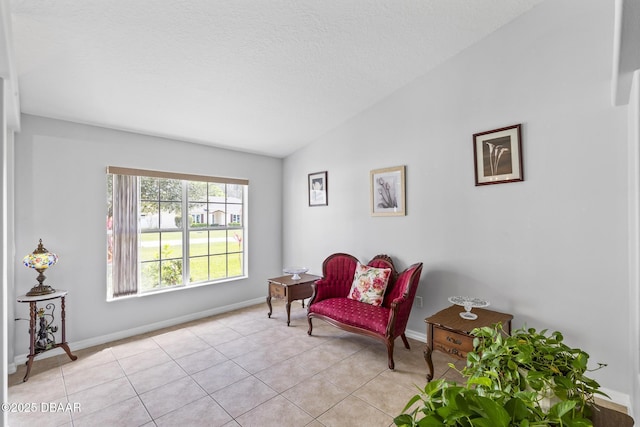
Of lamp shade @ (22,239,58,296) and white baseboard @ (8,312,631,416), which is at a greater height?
lamp shade @ (22,239,58,296)

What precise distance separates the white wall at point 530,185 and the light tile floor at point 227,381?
3.41ft

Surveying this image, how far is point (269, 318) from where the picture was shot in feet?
13.2

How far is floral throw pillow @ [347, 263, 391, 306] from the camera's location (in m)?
3.25

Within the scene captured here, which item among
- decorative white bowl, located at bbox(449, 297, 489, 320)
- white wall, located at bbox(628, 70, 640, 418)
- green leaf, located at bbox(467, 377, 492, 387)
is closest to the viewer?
green leaf, located at bbox(467, 377, 492, 387)

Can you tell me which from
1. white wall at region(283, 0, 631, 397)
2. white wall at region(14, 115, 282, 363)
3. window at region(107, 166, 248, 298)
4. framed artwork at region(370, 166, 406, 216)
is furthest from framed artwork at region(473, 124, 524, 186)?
white wall at region(14, 115, 282, 363)

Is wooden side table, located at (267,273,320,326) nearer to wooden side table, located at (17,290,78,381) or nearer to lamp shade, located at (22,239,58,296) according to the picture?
wooden side table, located at (17,290,78,381)

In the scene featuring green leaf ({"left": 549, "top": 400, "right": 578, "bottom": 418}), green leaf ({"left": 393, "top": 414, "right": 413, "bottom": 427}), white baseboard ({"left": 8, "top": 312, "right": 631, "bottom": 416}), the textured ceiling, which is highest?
the textured ceiling

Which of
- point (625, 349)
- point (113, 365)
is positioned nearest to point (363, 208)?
point (625, 349)

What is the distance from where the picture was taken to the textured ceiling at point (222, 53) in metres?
2.06

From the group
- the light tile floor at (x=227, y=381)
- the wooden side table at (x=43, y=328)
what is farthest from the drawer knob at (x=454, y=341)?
the wooden side table at (x=43, y=328)

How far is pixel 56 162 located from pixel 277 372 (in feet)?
10.1

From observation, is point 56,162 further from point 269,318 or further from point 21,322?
point 269,318

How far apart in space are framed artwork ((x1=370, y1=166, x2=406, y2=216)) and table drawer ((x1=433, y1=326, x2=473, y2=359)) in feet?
4.61

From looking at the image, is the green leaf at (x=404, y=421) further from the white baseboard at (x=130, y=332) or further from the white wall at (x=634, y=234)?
the white baseboard at (x=130, y=332)
